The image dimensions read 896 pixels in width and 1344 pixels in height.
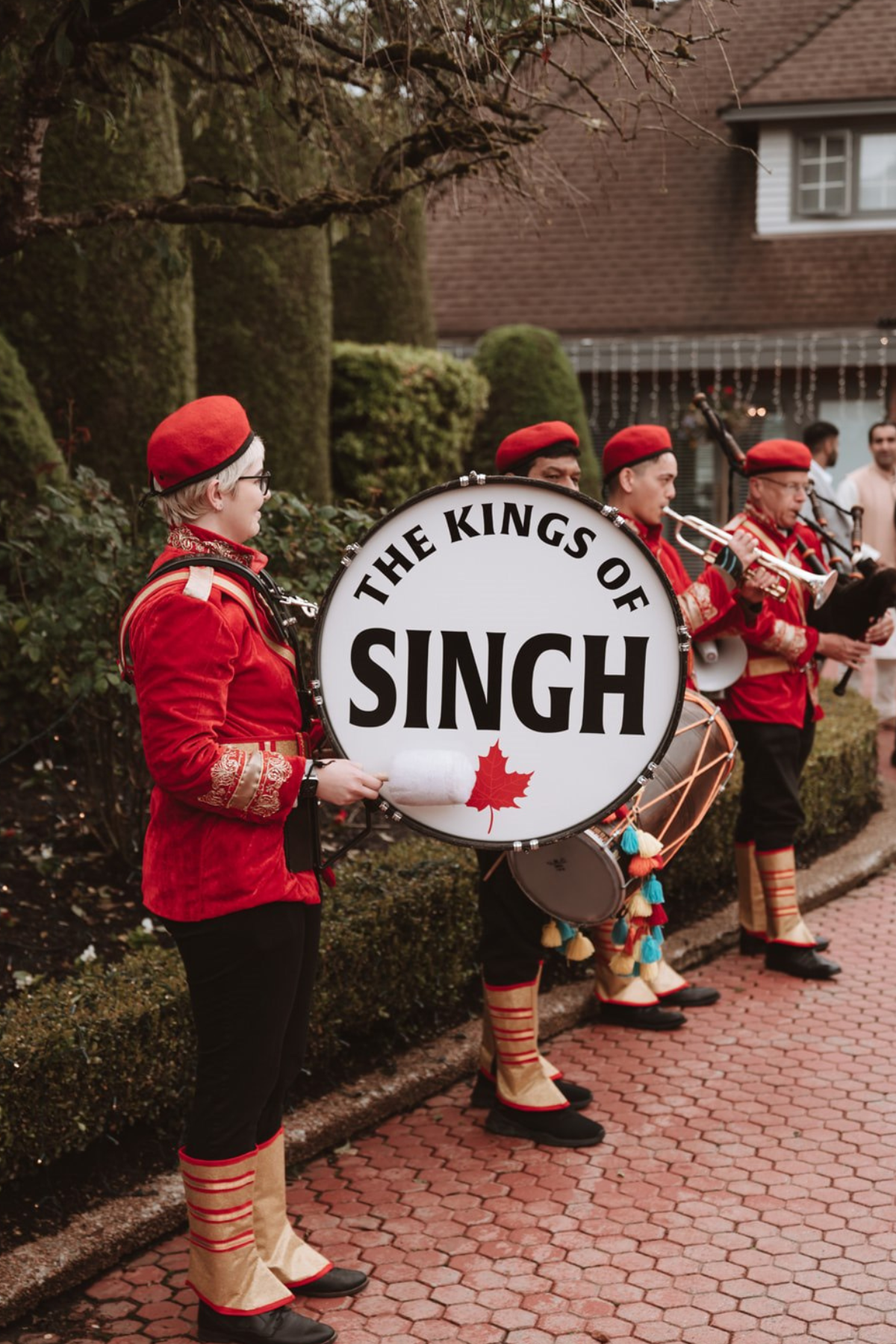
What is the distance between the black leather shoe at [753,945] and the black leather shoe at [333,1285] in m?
2.88

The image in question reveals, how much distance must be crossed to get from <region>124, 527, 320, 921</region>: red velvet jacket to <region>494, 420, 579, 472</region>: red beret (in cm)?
149

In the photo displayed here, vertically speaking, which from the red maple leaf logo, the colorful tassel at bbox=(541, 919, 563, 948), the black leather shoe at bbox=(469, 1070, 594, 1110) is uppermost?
the red maple leaf logo

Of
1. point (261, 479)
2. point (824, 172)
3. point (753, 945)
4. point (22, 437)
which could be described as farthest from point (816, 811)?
point (824, 172)

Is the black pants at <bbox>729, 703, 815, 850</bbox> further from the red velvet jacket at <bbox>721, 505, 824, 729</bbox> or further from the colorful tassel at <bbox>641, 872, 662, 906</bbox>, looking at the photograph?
the colorful tassel at <bbox>641, 872, 662, 906</bbox>

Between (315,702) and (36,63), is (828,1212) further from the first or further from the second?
(36,63)

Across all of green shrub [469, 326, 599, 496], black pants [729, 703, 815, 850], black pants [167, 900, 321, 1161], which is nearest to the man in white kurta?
black pants [729, 703, 815, 850]

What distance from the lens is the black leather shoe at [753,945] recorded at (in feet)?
19.7

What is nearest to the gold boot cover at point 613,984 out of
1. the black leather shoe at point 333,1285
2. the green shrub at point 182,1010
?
the green shrub at point 182,1010

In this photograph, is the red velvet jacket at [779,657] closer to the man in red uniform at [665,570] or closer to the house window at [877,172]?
the man in red uniform at [665,570]

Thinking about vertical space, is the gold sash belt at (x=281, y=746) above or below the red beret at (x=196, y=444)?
below

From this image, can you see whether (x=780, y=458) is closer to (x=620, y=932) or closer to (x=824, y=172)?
(x=620, y=932)

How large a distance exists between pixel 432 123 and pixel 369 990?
2559mm

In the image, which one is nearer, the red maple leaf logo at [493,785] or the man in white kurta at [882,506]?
the red maple leaf logo at [493,785]

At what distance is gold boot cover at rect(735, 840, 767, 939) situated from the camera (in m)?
5.95
